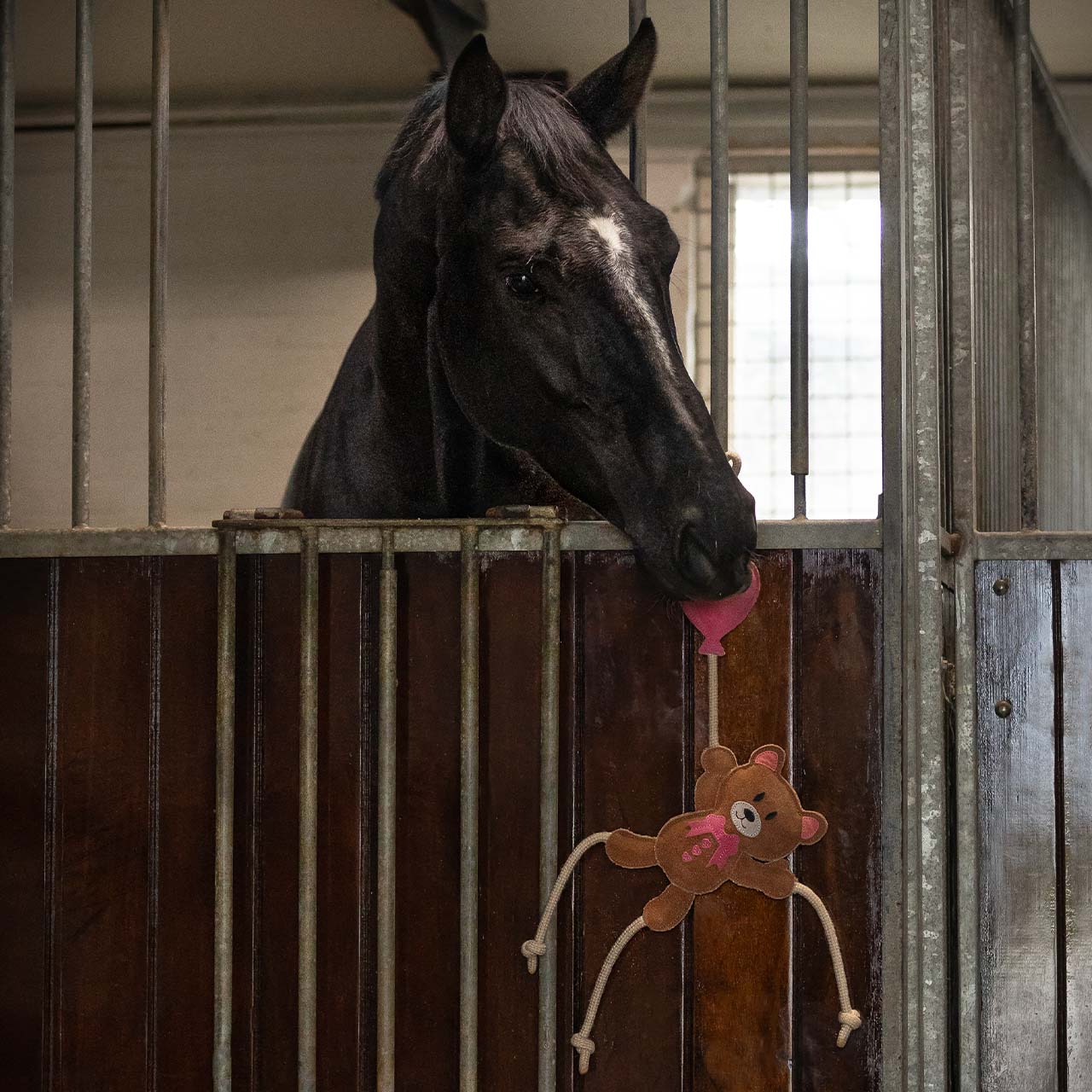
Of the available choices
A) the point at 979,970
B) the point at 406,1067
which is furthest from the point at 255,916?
the point at 979,970

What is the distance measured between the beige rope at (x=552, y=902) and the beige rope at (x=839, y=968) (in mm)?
199

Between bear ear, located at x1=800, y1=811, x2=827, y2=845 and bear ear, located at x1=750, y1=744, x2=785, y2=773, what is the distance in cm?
5

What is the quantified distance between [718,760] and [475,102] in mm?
665

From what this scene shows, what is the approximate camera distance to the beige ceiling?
4.47 feet

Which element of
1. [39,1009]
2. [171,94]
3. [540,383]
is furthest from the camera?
[171,94]

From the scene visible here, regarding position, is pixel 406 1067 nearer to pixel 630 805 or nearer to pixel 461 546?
pixel 630 805

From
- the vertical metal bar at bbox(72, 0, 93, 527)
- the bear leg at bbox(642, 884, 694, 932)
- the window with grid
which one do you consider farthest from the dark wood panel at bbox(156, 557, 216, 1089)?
the window with grid

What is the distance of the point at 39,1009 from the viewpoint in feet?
3.56

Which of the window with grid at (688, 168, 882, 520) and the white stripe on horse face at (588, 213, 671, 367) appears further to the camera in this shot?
the window with grid at (688, 168, 882, 520)

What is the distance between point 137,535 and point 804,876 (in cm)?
75

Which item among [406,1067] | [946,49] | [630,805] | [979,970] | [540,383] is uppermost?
[946,49]

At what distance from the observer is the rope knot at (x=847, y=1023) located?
0.98m

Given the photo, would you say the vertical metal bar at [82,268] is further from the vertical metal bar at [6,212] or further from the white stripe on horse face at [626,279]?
the white stripe on horse face at [626,279]

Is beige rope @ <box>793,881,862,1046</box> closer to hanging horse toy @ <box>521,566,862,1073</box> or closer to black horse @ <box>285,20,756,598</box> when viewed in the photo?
hanging horse toy @ <box>521,566,862,1073</box>
